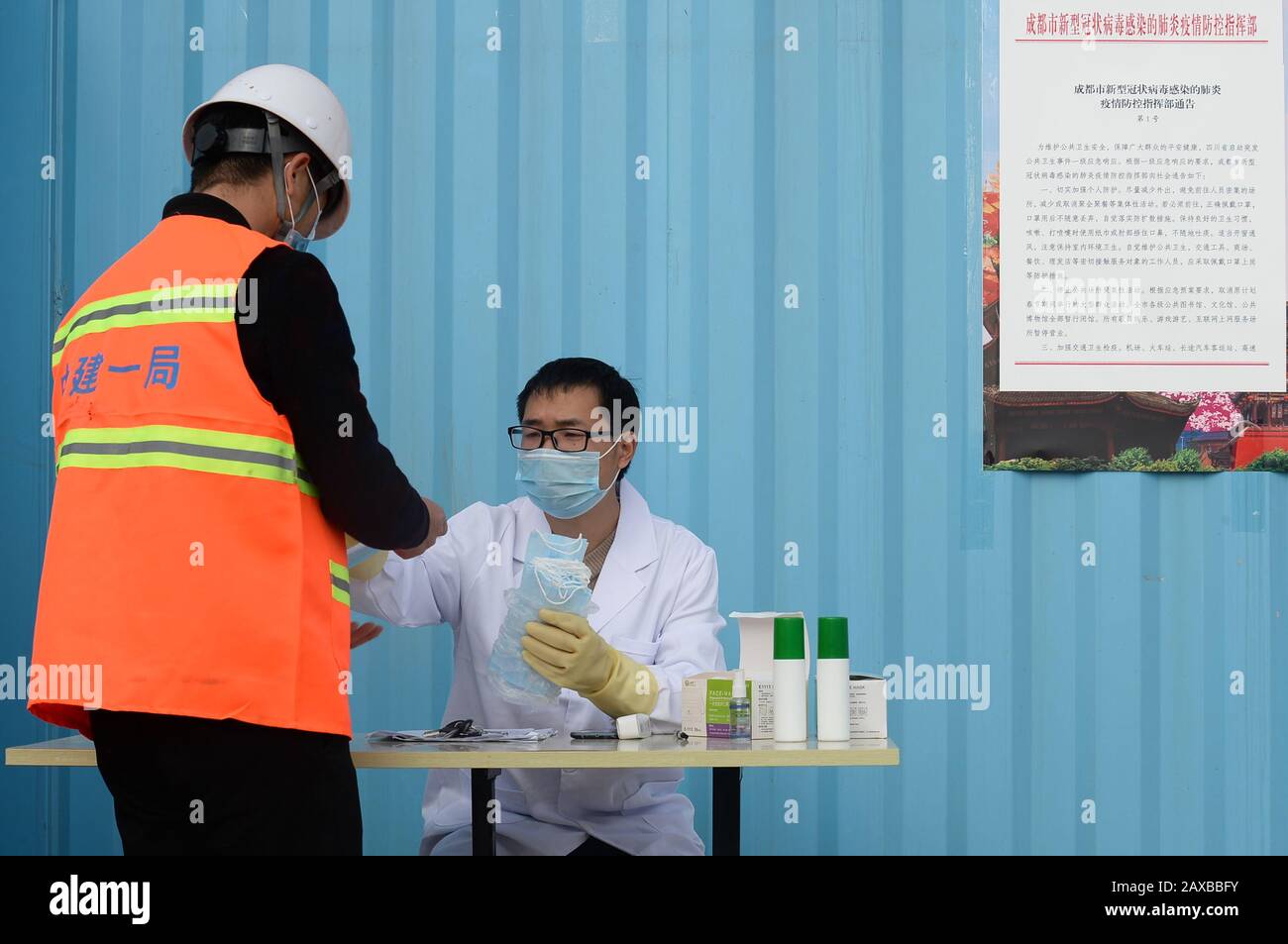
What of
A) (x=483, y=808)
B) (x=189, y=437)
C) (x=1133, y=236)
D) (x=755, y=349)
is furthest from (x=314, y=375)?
(x=1133, y=236)

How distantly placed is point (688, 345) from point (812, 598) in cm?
77

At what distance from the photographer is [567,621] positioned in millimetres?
2465

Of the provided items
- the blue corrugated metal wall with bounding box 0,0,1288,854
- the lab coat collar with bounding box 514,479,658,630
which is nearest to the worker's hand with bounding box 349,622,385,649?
the lab coat collar with bounding box 514,479,658,630

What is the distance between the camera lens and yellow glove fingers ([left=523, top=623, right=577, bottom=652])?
8.06 feet

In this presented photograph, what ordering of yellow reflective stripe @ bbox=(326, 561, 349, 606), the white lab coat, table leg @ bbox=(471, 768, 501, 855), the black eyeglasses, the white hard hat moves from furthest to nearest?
1. the black eyeglasses
2. the white lab coat
3. table leg @ bbox=(471, 768, 501, 855)
4. the white hard hat
5. yellow reflective stripe @ bbox=(326, 561, 349, 606)

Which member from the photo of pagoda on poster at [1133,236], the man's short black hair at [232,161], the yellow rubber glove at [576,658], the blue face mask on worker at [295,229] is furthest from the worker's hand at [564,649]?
the photo of pagoda on poster at [1133,236]

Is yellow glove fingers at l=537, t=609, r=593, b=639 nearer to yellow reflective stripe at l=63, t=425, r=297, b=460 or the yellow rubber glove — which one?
the yellow rubber glove

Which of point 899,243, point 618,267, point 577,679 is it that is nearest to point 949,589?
point 899,243

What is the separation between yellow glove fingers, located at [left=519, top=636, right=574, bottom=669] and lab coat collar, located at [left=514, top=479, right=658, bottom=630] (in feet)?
1.47

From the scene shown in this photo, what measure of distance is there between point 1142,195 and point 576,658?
7.39 ft

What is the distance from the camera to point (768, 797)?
3.68 m

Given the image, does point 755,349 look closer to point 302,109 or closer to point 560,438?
point 560,438

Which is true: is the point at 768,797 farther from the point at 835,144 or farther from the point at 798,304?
the point at 835,144

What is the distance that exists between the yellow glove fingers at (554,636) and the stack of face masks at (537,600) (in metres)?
0.03
